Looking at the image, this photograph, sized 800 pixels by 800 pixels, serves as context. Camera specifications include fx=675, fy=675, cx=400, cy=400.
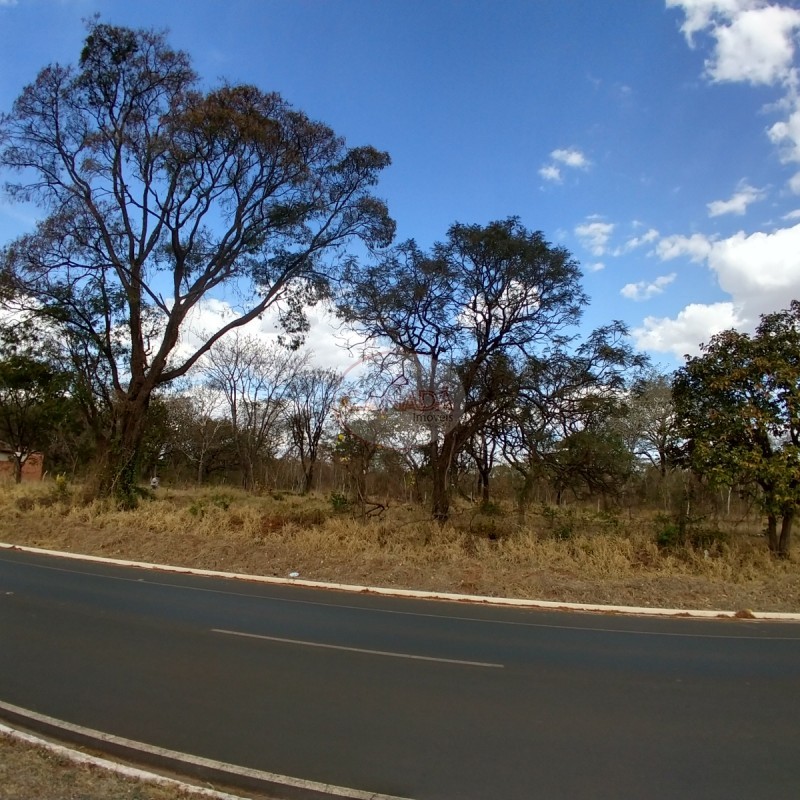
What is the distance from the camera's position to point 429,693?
596 cm

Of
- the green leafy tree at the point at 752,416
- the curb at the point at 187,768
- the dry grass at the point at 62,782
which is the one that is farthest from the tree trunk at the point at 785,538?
the dry grass at the point at 62,782

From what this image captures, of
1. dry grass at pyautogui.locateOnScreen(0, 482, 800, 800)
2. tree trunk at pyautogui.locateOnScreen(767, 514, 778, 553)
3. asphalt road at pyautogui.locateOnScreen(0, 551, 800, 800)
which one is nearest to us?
asphalt road at pyautogui.locateOnScreen(0, 551, 800, 800)

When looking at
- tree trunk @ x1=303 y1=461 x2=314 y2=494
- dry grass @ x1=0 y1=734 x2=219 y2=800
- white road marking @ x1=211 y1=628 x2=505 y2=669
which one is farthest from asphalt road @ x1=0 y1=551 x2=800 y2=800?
tree trunk @ x1=303 y1=461 x2=314 y2=494

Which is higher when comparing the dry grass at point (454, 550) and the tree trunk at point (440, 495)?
the tree trunk at point (440, 495)

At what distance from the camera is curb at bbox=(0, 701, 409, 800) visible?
152 inches

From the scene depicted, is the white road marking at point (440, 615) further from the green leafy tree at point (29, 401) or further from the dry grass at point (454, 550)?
the green leafy tree at point (29, 401)

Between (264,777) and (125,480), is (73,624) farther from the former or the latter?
(125,480)

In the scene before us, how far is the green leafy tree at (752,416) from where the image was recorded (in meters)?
14.1

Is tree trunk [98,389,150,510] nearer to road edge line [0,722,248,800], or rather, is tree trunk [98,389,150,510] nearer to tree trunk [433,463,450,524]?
tree trunk [433,463,450,524]

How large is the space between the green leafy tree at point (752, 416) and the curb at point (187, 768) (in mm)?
12297

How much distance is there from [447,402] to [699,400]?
6367mm

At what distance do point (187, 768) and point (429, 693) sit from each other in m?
2.43

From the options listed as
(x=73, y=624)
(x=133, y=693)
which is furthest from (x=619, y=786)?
(x=73, y=624)

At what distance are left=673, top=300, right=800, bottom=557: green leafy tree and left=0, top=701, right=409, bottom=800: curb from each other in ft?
40.3
